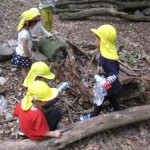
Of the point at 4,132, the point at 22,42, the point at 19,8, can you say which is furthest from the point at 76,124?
the point at 19,8

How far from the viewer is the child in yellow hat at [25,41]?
4715 millimetres

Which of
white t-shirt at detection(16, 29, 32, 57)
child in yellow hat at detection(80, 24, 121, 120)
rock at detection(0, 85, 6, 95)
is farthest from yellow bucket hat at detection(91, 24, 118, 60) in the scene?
rock at detection(0, 85, 6, 95)

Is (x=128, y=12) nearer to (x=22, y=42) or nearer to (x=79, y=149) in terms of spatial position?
(x=22, y=42)

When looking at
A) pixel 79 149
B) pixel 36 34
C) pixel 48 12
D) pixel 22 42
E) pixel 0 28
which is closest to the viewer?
pixel 79 149

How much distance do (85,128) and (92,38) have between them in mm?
3864

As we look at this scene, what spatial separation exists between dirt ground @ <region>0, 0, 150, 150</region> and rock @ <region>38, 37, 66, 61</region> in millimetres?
654

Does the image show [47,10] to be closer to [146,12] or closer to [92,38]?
[92,38]

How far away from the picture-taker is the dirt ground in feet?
12.9

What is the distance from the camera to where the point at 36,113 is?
3385mm

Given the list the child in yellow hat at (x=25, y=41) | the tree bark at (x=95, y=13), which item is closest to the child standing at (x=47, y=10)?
the tree bark at (x=95, y=13)

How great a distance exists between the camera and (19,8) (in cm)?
891

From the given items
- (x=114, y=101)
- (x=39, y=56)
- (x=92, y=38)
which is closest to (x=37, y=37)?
(x=39, y=56)

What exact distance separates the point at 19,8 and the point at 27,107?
607 centimetres

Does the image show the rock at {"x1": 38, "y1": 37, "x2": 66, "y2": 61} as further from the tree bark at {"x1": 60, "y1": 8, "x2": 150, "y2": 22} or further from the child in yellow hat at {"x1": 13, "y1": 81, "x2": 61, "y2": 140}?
the tree bark at {"x1": 60, "y1": 8, "x2": 150, "y2": 22}
